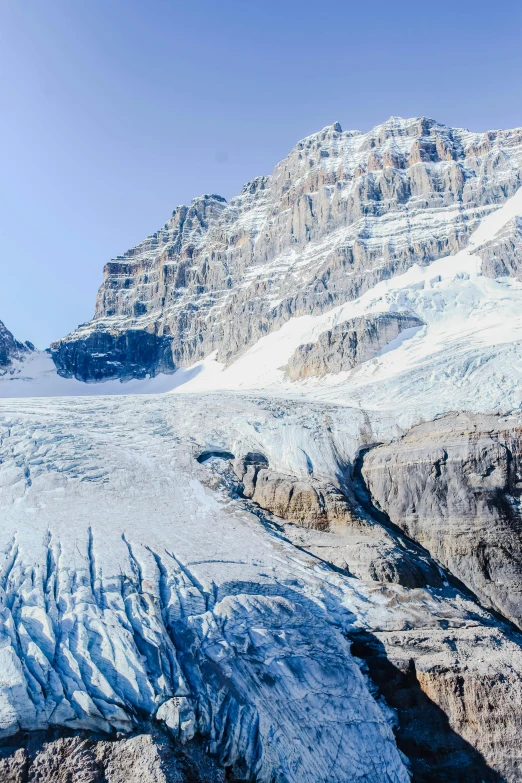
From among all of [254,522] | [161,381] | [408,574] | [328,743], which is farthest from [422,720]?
[161,381]

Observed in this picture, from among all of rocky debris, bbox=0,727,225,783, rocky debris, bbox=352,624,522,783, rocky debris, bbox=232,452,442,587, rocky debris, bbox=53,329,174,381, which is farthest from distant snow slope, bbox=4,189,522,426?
rocky debris, bbox=0,727,225,783

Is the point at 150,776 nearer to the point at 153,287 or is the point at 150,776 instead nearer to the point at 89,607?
the point at 89,607

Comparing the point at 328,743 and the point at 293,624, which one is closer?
the point at 328,743

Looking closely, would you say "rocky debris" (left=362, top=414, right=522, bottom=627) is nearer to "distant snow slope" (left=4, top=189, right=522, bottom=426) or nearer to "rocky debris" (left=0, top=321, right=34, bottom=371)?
"distant snow slope" (left=4, top=189, right=522, bottom=426)

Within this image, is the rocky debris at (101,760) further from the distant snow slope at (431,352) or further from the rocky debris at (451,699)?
the distant snow slope at (431,352)

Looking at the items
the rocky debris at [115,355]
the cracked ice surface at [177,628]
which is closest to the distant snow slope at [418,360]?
the rocky debris at [115,355]

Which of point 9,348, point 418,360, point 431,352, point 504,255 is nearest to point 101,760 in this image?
point 418,360

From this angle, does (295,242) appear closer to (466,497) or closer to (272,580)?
(466,497)
